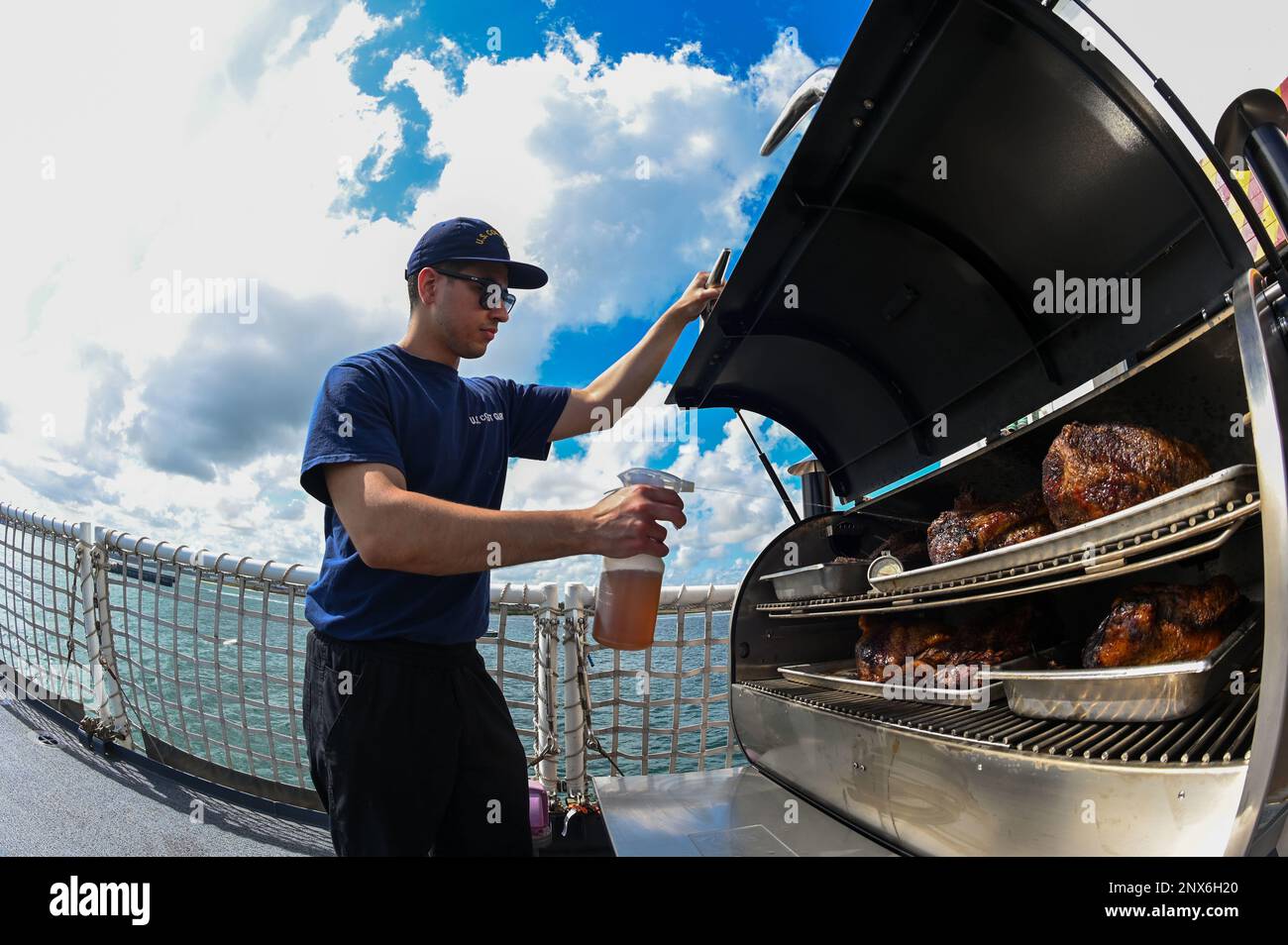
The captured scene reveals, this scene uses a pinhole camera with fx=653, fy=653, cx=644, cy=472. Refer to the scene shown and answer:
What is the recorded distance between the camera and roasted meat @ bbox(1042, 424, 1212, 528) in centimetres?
141

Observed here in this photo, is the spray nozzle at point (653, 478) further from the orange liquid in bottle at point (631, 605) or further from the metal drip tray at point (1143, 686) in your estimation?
the metal drip tray at point (1143, 686)

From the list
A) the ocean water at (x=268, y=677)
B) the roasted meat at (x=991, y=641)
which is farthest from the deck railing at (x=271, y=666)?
the roasted meat at (x=991, y=641)

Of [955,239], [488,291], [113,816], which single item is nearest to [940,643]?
[955,239]

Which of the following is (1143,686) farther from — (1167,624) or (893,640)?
(893,640)

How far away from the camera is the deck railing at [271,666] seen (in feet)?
12.0

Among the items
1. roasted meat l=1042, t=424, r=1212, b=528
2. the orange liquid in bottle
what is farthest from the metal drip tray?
the orange liquid in bottle

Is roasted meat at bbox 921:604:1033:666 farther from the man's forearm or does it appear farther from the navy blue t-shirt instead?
the navy blue t-shirt

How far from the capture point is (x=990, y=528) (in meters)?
1.84

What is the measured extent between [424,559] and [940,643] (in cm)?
160

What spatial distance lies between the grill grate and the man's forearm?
3.35 ft
